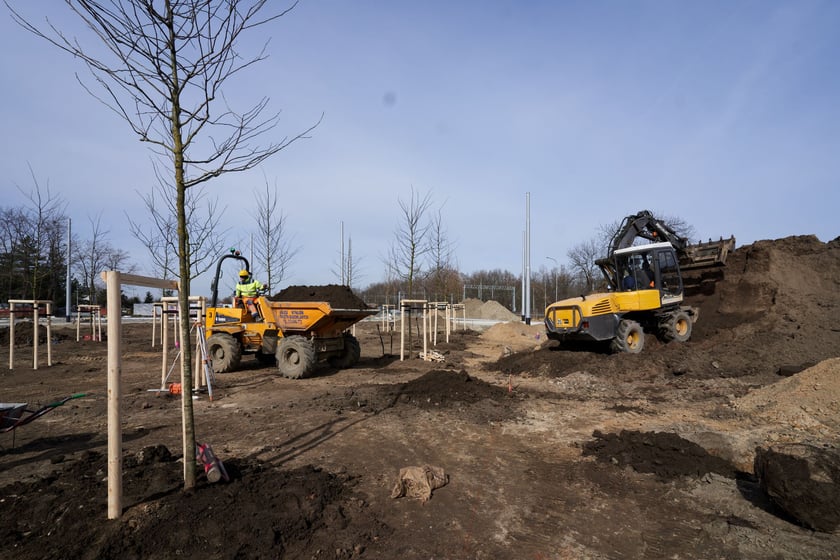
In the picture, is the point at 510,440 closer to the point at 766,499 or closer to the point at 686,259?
the point at 766,499

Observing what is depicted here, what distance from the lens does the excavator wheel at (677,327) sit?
1338 cm

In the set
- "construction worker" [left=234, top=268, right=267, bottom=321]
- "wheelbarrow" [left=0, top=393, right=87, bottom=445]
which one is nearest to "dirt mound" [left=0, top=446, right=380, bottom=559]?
"wheelbarrow" [left=0, top=393, right=87, bottom=445]

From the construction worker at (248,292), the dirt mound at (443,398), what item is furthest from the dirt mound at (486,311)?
the dirt mound at (443,398)

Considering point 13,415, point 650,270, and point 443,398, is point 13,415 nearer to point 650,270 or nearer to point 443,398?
point 443,398

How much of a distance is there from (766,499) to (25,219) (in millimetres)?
26526

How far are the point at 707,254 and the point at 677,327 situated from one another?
151 inches

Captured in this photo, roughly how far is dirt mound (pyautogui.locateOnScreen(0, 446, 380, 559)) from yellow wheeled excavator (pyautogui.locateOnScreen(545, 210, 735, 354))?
952 centimetres

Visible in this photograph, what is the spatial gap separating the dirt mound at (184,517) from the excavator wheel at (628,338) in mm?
10059

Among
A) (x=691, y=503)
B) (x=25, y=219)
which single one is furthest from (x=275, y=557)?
(x=25, y=219)

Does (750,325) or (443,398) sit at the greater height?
(750,325)

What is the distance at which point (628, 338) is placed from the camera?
12.8 metres

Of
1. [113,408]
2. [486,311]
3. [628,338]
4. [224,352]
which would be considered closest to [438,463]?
[113,408]

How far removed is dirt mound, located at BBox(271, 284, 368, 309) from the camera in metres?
11.3

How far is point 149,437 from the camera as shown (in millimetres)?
5859
